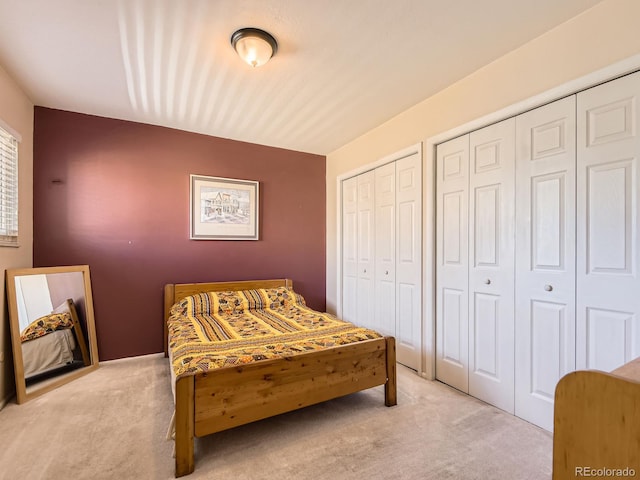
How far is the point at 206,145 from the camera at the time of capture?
351 centimetres

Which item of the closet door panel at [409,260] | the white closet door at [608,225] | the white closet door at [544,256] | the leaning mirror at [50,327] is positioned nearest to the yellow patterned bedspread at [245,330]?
the closet door panel at [409,260]

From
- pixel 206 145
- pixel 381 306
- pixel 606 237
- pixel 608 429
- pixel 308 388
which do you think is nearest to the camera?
pixel 608 429

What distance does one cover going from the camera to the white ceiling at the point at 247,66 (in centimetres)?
165

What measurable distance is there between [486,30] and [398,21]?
0.56 meters

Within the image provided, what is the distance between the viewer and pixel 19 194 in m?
2.50

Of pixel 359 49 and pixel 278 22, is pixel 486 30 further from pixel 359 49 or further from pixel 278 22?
pixel 278 22

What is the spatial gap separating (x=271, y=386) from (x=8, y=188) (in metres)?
2.56

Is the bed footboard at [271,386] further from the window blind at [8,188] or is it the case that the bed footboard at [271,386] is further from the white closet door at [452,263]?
the window blind at [8,188]

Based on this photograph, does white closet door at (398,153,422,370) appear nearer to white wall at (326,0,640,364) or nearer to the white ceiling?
white wall at (326,0,640,364)

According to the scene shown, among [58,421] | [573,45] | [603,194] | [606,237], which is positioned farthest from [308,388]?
[573,45]

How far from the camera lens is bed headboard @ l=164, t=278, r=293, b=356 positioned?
3.20 metres

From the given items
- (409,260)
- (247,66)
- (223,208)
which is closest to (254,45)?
(247,66)

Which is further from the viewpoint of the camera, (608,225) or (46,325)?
(46,325)

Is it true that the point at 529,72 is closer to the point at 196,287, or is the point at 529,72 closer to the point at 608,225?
the point at 608,225
